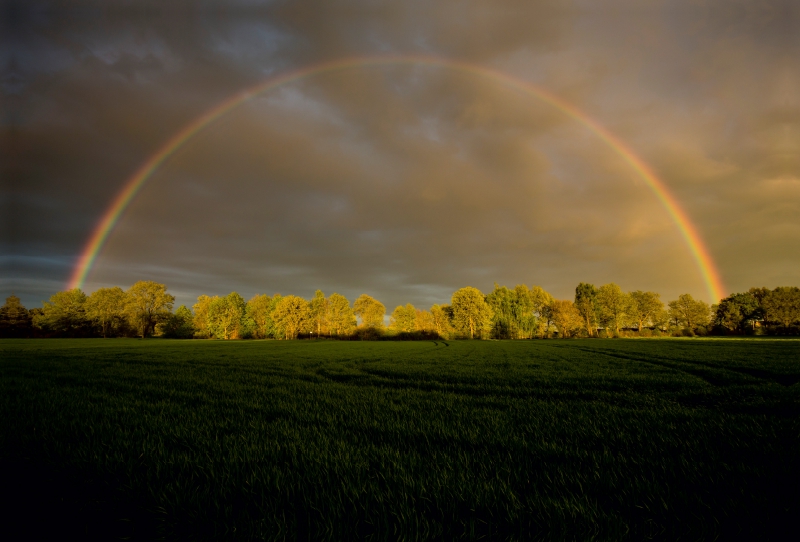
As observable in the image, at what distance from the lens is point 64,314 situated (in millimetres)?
96375

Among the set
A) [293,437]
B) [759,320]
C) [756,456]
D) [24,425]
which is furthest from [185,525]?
[759,320]

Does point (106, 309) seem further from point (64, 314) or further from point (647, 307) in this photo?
point (647, 307)

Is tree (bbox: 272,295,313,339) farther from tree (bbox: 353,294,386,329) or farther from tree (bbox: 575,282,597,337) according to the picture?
tree (bbox: 575,282,597,337)

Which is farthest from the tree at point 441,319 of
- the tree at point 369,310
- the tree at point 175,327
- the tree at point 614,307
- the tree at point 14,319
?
the tree at point 14,319

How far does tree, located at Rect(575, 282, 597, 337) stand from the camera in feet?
396

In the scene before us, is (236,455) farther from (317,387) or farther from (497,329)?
(497,329)

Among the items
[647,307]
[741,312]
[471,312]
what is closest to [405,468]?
[471,312]

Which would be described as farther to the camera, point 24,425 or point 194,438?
point 24,425

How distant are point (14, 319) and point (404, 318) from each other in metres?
109

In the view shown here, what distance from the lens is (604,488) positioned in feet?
12.0

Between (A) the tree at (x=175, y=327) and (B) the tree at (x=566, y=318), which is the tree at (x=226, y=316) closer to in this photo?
(A) the tree at (x=175, y=327)

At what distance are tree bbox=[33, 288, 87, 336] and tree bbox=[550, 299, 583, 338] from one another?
145657 millimetres

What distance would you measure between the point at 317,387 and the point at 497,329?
10654 cm

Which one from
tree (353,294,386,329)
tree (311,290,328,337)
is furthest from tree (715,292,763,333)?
tree (311,290,328,337)
